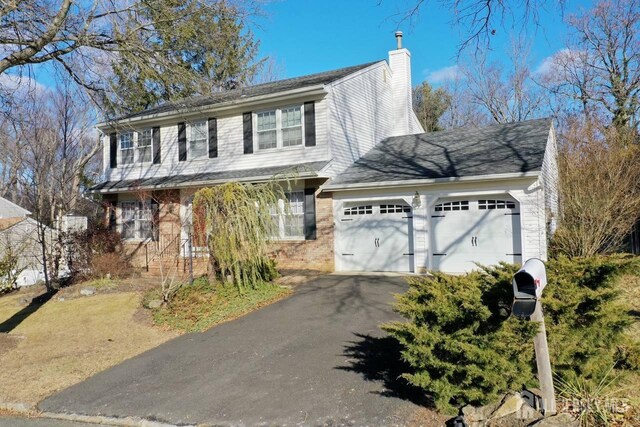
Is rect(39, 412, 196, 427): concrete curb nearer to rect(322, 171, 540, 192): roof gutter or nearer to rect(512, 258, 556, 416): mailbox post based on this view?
rect(512, 258, 556, 416): mailbox post

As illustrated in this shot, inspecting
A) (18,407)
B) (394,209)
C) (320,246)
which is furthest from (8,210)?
(18,407)

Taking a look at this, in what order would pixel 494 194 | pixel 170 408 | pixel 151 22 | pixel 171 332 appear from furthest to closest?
pixel 494 194 < pixel 151 22 < pixel 171 332 < pixel 170 408

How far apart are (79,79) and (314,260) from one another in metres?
8.23

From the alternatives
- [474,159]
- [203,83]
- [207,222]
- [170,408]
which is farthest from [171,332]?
[474,159]

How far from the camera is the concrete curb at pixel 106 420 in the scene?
18.5ft

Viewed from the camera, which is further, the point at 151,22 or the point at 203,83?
the point at 203,83

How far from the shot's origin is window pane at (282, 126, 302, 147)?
53.4 feet

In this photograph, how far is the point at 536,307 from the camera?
432cm

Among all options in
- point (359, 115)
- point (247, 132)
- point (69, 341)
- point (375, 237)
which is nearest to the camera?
point (69, 341)

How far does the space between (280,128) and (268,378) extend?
11114 millimetres

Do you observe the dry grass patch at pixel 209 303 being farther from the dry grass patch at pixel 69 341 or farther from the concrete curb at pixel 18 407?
the concrete curb at pixel 18 407

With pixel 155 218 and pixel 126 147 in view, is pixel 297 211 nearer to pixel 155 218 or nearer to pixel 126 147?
pixel 155 218

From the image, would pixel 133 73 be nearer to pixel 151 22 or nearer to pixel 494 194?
pixel 151 22

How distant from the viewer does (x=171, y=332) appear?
385 inches
